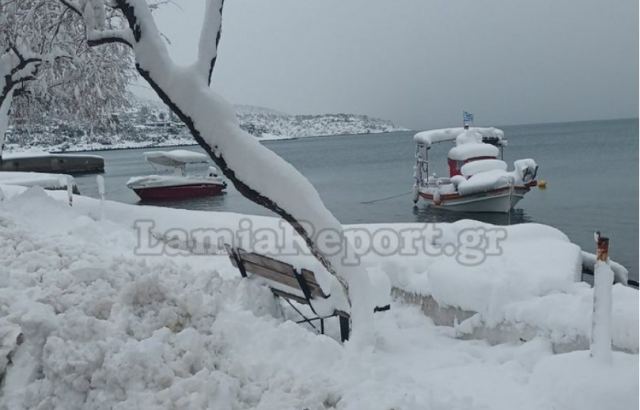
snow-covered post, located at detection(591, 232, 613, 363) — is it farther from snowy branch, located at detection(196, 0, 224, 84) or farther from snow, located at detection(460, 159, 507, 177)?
snow, located at detection(460, 159, 507, 177)

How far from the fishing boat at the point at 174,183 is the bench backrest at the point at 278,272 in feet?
101

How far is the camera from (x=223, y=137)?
15.7 ft

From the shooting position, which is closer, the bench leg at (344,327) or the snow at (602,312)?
the snow at (602,312)

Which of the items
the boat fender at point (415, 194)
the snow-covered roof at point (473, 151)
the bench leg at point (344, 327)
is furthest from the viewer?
the boat fender at point (415, 194)

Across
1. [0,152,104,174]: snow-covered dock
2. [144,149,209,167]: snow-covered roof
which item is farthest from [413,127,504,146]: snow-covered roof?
[0,152,104,174]: snow-covered dock

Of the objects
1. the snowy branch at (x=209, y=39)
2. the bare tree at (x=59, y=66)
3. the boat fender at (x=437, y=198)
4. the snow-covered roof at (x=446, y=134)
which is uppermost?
the bare tree at (x=59, y=66)

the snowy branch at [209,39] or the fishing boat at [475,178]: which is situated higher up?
the snowy branch at [209,39]

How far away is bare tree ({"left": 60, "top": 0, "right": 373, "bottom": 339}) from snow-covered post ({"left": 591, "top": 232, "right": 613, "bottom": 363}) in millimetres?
1990

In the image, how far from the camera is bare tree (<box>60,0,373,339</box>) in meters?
4.73

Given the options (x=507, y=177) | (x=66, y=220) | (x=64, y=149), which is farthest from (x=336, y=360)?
(x=64, y=149)

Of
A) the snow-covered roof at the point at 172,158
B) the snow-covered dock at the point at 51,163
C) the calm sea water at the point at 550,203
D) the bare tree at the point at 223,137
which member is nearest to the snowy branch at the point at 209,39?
the bare tree at the point at 223,137

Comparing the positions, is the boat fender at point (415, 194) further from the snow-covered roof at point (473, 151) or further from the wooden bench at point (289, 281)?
the wooden bench at point (289, 281)

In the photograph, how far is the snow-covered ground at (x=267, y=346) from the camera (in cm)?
374

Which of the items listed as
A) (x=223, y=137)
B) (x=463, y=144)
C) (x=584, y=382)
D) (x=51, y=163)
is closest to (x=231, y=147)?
(x=223, y=137)
